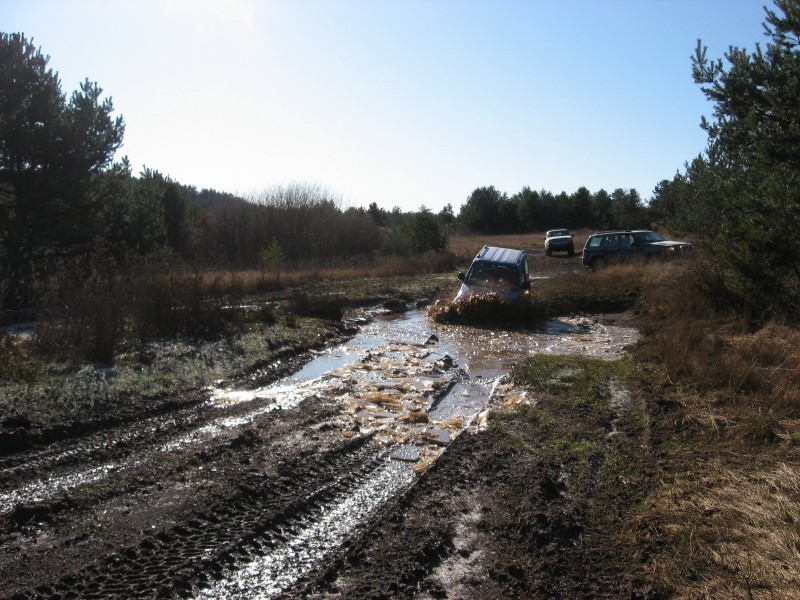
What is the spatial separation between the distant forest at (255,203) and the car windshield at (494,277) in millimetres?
5168

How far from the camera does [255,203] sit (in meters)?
46.8

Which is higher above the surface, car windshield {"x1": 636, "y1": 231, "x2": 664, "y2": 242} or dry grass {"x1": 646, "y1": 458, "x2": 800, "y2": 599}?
car windshield {"x1": 636, "y1": 231, "x2": 664, "y2": 242}

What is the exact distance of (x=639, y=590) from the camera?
4297mm

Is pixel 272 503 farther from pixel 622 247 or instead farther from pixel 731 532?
pixel 622 247

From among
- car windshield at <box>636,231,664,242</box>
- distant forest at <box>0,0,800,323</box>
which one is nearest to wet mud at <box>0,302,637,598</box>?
distant forest at <box>0,0,800,323</box>

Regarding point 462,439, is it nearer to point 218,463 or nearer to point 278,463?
point 278,463

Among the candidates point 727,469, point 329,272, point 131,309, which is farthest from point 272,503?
point 329,272

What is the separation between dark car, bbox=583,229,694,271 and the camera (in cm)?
3125

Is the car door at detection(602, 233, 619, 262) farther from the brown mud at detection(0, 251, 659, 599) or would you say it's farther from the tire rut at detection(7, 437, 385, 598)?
the tire rut at detection(7, 437, 385, 598)

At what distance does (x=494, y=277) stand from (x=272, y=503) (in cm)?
1520

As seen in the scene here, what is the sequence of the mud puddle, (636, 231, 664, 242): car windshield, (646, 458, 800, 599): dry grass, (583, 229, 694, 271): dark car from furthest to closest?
(636, 231, 664, 242): car windshield < (583, 229, 694, 271): dark car < the mud puddle < (646, 458, 800, 599): dry grass

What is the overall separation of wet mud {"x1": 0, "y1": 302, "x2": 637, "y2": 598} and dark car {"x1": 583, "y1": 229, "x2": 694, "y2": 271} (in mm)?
23127

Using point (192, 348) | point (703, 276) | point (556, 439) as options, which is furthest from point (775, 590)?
point (703, 276)

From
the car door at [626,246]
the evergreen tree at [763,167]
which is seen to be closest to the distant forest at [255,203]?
the evergreen tree at [763,167]
